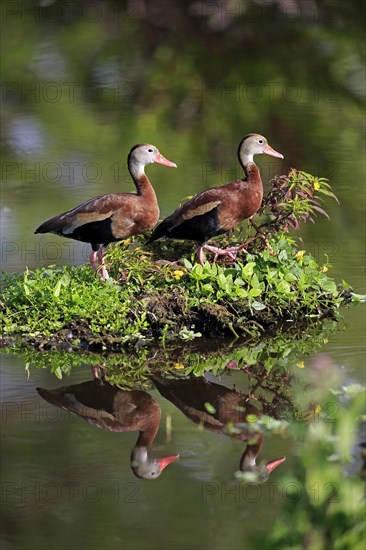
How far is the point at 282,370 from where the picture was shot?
23.4ft

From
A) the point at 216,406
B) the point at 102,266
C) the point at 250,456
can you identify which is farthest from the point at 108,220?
the point at 250,456

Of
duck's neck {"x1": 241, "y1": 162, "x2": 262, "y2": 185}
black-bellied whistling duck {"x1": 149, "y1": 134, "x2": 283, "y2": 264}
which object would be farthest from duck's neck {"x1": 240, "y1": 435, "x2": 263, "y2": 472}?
duck's neck {"x1": 241, "y1": 162, "x2": 262, "y2": 185}

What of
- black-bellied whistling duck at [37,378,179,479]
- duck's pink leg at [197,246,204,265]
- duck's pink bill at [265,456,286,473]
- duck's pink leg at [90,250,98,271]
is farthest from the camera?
duck's pink leg at [197,246,204,265]

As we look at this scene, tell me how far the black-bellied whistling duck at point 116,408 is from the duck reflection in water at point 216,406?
6.5 inches

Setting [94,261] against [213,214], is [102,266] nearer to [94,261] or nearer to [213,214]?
[94,261]

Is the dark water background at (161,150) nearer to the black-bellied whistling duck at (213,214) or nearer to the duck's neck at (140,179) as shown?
the black-bellied whistling duck at (213,214)

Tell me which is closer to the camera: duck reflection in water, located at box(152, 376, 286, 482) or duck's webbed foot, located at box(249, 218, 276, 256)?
duck reflection in water, located at box(152, 376, 286, 482)

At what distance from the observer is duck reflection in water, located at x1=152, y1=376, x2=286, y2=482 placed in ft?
18.9

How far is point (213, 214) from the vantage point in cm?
802

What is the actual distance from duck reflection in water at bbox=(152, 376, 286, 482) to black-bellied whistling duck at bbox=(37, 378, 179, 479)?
165 millimetres

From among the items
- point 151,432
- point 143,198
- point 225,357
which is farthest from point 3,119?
point 151,432

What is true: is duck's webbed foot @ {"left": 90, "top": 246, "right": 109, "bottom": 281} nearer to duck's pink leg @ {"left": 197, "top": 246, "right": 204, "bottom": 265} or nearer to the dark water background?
duck's pink leg @ {"left": 197, "top": 246, "right": 204, "bottom": 265}

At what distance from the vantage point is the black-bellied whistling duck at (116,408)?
592cm

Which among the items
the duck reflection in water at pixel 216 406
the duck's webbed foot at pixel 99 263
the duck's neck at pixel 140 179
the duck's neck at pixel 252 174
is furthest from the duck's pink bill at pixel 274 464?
the duck's neck at pixel 252 174
